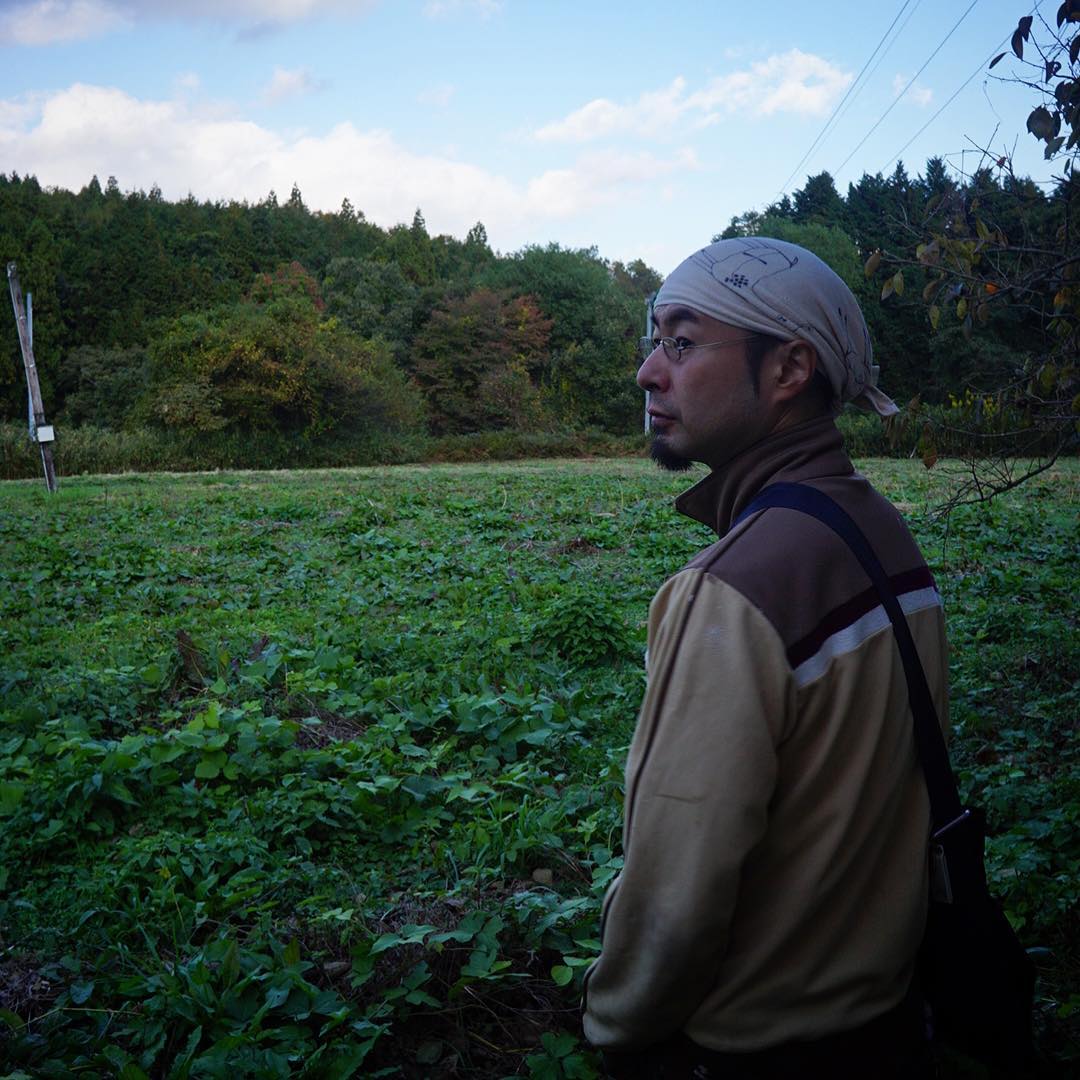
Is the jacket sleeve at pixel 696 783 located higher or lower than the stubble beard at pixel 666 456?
lower

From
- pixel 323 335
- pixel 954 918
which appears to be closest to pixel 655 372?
pixel 954 918

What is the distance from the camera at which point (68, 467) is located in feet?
102

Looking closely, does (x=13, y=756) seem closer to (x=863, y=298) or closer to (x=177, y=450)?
(x=177, y=450)

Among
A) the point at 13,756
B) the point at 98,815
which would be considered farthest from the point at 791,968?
the point at 13,756

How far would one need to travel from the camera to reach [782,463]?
1682mm

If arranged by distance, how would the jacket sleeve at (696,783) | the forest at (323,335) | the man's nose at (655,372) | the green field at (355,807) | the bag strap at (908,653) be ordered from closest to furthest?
the jacket sleeve at (696,783) < the bag strap at (908,653) < the man's nose at (655,372) < the green field at (355,807) < the forest at (323,335)

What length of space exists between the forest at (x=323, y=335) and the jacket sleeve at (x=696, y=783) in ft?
106

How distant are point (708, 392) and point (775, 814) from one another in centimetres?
68

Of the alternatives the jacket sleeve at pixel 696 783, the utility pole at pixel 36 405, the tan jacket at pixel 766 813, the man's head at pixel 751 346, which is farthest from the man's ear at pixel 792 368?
the utility pole at pixel 36 405

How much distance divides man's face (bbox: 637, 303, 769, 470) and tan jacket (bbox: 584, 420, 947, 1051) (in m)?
0.24

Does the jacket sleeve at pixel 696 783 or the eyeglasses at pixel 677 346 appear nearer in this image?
the jacket sleeve at pixel 696 783

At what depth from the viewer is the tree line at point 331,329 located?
38719 mm

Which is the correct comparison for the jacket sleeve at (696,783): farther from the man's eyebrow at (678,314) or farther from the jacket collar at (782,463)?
the man's eyebrow at (678,314)

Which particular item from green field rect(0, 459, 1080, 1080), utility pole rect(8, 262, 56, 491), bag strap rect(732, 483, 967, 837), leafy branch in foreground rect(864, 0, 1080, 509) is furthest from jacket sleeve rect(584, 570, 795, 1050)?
utility pole rect(8, 262, 56, 491)
